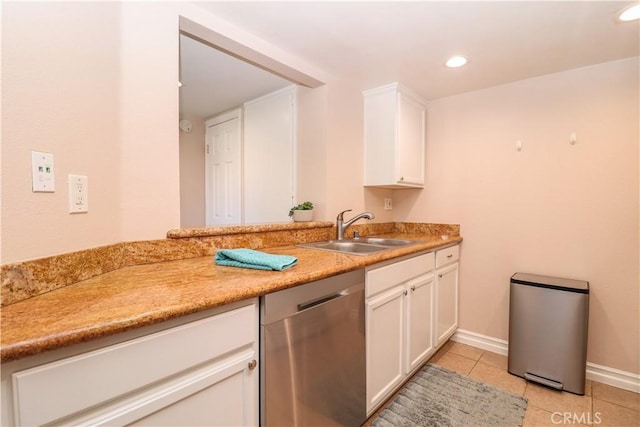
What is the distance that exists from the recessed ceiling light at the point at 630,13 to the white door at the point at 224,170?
114 inches

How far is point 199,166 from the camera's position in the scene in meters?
3.64

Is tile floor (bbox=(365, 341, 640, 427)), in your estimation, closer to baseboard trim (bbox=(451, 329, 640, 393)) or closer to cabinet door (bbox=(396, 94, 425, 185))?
baseboard trim (bbox=(451, 329, 640, 393))

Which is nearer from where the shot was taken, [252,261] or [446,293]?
[252,261]

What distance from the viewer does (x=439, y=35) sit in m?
1.60

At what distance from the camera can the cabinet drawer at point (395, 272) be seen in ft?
4.80

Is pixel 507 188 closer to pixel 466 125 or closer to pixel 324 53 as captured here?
pixel 466 125

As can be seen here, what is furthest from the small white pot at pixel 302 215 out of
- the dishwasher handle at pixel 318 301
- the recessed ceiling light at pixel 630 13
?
the recessed ceiling light at pixel 630 13

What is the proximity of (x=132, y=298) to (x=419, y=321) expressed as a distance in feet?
5.46

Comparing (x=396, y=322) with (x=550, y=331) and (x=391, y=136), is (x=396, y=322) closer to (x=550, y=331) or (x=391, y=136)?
(x=550, y=331)

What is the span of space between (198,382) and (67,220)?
2.16ft

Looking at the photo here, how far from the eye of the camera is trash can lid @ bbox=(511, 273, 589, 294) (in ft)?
5.94

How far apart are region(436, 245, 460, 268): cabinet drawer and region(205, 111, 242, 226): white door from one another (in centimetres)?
205

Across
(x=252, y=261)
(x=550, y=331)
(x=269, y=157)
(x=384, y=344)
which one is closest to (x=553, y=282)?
(x=550, y=331)

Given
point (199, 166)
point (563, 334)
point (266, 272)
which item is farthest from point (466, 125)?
point (199, 166)
